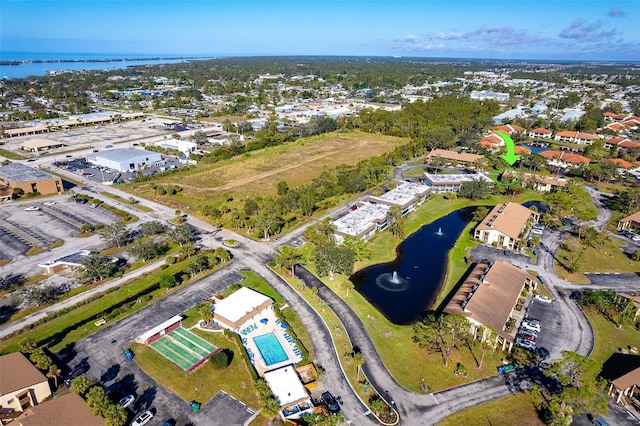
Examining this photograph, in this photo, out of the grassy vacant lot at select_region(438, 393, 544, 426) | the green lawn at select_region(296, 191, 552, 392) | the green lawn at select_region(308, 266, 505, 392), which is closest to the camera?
the grassy vacant lot at select_region(438, 393, 544, 426)

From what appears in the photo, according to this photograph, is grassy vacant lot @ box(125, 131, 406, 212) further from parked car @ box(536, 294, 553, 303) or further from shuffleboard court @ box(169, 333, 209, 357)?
parked car @ box(536, 294, 553, 303)

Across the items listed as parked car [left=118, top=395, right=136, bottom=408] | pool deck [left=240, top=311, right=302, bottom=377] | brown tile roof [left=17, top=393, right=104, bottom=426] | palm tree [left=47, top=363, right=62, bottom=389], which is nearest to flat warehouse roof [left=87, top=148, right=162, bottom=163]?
palm tree [left=47, top=363, right=62, bottom=389]

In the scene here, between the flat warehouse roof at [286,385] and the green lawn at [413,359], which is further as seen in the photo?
the green lawn at [413,359]

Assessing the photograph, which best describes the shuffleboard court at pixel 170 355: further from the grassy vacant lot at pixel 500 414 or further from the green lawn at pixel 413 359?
the grassy vacant lot at pixel 500 414

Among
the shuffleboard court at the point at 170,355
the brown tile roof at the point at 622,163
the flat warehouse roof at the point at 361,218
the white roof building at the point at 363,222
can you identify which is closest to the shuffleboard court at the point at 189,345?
the shuffleboard court at the point at 170,355

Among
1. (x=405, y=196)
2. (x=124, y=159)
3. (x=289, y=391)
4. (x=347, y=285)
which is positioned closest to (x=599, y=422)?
(x=289, y=391)

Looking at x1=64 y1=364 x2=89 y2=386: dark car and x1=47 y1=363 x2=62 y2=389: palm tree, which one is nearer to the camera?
x1=47 y1=363 x2=62 y2=389: palm tree

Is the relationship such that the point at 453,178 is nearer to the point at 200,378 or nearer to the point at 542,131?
the point at 542,131
